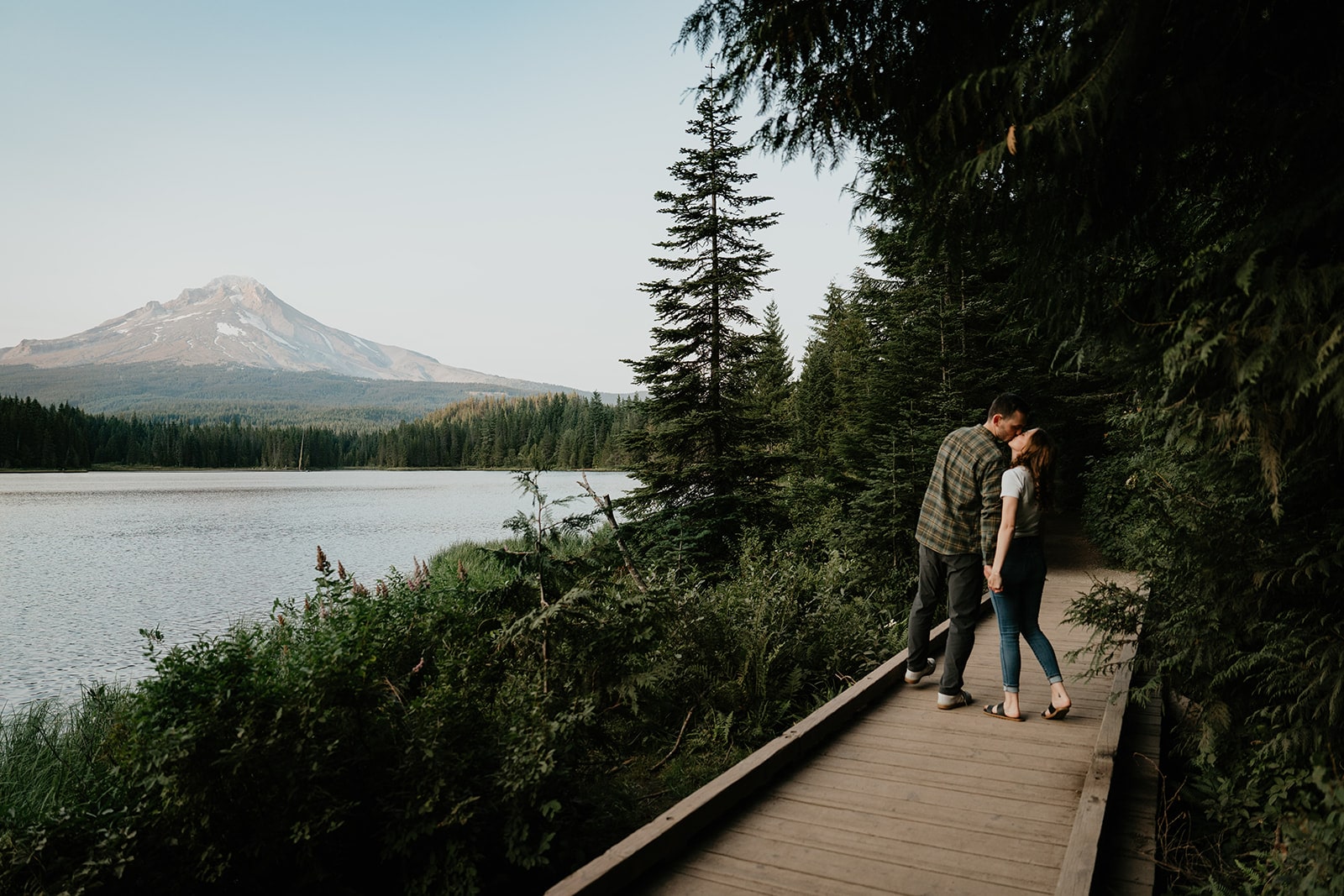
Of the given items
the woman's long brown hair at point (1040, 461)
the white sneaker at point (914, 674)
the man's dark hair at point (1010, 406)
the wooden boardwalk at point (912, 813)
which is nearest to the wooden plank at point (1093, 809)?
the wooden boardwalk at point (912, 813)

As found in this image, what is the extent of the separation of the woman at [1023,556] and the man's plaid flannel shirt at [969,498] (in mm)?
136

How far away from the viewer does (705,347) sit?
15289 mm

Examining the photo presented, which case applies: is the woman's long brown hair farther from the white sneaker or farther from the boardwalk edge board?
the white sneaker

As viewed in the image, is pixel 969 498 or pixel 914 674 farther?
pixel 914 674

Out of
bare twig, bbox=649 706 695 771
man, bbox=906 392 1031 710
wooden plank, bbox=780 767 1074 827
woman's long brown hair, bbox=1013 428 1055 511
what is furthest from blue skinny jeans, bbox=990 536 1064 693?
bare twig, bbox=649 706 695 771

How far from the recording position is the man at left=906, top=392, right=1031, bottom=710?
5309 millimetres

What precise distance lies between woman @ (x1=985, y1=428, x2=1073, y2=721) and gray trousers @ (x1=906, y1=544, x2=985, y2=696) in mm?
183

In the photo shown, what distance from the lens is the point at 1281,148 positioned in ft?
9.15

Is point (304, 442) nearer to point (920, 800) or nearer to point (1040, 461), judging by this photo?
point (1040, 461)

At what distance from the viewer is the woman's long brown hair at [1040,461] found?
5.15m

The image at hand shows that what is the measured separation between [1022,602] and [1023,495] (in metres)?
0.80

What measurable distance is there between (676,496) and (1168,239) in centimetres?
1238

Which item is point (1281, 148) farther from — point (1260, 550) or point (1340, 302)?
point (1260, 550)

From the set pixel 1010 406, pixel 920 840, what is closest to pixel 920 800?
pixel 920 840
